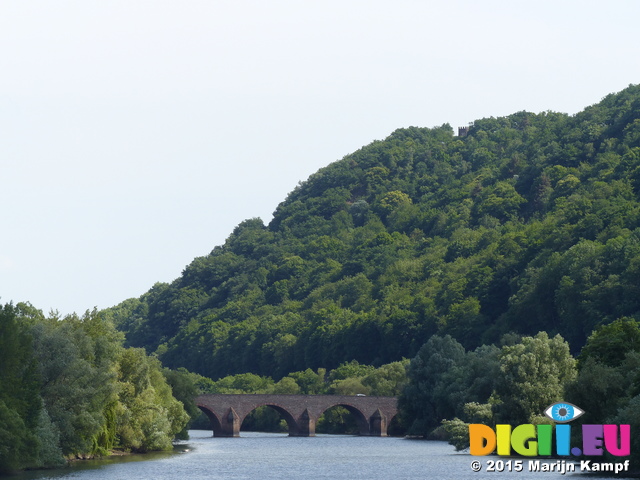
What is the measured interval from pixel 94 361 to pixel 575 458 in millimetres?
30557

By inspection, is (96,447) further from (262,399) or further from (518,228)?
(518,228)

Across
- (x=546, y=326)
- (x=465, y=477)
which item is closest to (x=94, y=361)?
(x=465, y=477)

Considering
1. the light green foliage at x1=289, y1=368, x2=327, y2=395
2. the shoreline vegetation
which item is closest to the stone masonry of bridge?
the shoreline vegetation

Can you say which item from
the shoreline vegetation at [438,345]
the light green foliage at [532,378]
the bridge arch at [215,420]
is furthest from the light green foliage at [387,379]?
the light green foliage at [532,378]

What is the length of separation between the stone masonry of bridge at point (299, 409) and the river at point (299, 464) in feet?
70.0

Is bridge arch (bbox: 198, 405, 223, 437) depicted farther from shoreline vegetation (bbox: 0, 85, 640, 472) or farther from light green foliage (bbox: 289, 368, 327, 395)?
light green foliage (bbox: 289, 368, 327, 395)

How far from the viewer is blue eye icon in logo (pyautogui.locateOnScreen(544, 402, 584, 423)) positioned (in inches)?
2511

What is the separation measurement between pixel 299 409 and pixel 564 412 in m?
73.2

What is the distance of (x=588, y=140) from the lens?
→ 197 metres

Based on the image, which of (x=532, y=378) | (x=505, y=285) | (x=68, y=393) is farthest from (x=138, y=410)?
(x=505, y=285)

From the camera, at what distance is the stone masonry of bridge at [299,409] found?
134 m

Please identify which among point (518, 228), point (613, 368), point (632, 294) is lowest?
point (613, 368)

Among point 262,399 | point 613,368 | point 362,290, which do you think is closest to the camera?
point 613,368

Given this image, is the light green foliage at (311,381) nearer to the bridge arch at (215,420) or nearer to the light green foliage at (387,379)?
the light green foliage at (387,379)
